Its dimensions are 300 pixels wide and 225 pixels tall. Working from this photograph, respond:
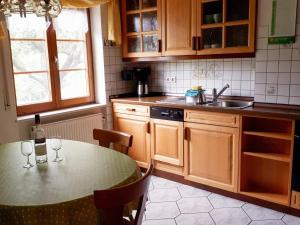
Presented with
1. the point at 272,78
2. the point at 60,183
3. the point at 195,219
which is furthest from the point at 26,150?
the point at 272,78

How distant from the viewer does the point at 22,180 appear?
158 centimetres

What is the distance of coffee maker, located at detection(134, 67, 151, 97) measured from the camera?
12.6 feet

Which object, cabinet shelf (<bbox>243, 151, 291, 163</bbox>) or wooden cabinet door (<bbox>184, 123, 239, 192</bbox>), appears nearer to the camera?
cabinet shelf (<bbox>243, 151, 291, 163</bbox>)

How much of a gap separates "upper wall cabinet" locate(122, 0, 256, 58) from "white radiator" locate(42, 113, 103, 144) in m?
0.90

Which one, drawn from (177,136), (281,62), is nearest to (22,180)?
(177,136)

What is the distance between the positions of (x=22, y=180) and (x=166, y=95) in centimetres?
250

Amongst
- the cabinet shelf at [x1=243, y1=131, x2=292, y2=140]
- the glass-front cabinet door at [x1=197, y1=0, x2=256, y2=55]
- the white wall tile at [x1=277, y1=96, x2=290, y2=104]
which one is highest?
the glass-front cabinet door at [x1=197, y1=0, x2=256, y2=55]

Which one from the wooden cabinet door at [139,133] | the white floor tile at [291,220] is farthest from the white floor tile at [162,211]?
the white floor tile at [291,220]

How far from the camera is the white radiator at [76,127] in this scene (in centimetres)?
310

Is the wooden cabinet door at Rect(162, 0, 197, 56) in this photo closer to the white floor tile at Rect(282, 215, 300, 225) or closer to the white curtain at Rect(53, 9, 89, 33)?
the white curtain at Rect(53, 9, 89, 33)

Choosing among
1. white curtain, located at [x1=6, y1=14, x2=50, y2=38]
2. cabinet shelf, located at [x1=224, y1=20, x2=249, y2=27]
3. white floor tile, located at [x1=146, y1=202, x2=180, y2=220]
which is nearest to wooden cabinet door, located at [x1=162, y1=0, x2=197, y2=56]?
cabinet shelf, located at [x1=224, y1=20, x2=249, y2=27]

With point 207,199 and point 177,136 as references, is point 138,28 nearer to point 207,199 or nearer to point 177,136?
point 177,136

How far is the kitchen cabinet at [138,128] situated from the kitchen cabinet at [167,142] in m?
0.09

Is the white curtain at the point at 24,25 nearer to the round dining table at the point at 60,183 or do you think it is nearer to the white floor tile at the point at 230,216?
the round dining table at the point at 60,183
